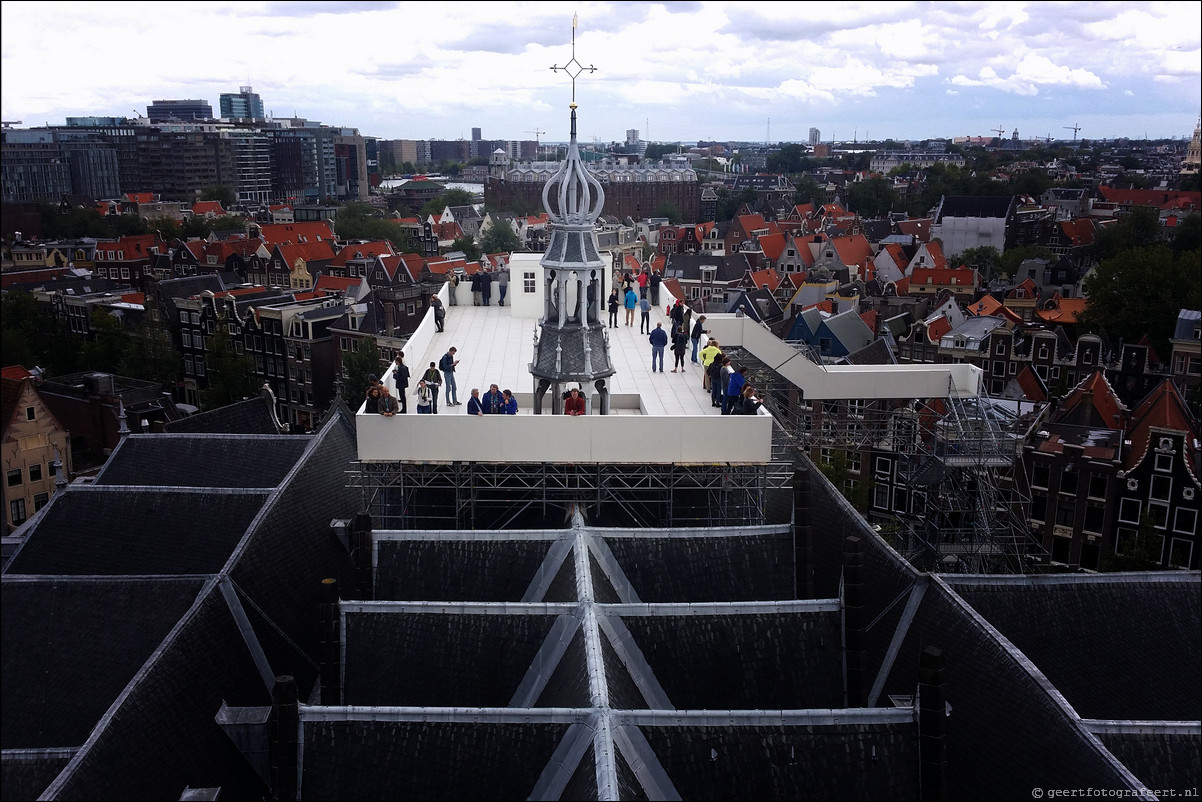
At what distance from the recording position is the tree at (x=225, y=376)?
5497 centimetres

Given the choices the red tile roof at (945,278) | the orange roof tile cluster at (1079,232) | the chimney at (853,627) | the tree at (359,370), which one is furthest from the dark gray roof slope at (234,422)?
the orange roof tile cluster at (1079,232)

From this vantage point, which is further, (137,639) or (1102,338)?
(1102,338)

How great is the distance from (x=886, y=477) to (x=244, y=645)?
30959mm

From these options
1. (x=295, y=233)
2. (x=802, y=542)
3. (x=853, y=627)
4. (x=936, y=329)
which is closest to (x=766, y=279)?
(x=936, y=329)

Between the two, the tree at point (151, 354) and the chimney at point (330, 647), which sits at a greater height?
the chimney at point (330, 647)

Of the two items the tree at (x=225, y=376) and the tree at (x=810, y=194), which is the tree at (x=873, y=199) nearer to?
the tree at (x=810, y=194)

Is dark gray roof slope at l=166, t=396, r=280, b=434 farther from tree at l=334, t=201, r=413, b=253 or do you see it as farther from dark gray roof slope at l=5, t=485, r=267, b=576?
tree at l=334, t=201, r=413, b=253

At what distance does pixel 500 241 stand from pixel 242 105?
361 ft

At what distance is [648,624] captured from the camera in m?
14.4

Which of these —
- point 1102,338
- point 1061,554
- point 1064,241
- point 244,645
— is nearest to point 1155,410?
point 1061,554

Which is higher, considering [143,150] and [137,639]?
[143,150]

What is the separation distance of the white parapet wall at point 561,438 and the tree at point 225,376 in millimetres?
38503

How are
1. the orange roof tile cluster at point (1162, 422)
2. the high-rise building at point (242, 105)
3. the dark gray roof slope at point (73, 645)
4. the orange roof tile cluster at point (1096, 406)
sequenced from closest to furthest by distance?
the dark gray roof slope at point (73, 645)
the orange roof tile cluster at point (1162, 422)
the orange roof tile cluster at point (1096, 406)
the high-rise building at point (242, 105)

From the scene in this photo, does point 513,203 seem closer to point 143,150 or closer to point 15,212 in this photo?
point 143,150
